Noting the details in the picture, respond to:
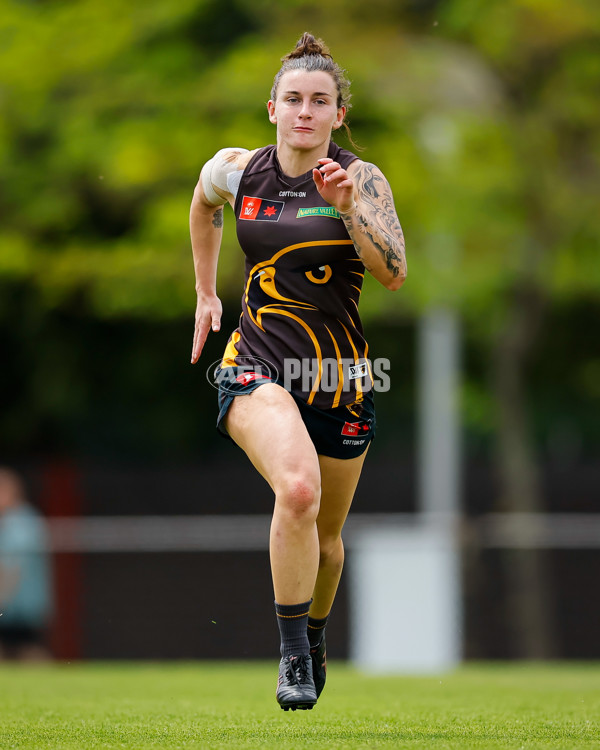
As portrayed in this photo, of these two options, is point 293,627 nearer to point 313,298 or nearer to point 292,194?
point 313,298

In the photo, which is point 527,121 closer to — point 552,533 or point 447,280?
point 447,280

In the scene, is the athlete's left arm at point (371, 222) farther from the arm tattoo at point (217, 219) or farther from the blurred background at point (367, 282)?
the blurred background at point (367, 282)

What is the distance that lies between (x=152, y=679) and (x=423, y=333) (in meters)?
7.98

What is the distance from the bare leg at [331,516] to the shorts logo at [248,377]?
45cm

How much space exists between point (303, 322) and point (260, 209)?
52 cm

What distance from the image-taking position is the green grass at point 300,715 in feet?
15.9

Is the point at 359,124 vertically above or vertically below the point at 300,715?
above

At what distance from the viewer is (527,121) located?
1545cm

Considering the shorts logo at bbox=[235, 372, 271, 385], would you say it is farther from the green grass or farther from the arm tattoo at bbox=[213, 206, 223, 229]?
the green grass

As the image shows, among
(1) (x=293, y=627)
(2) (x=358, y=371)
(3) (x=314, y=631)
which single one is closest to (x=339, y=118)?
(2) (x=358, y=371)

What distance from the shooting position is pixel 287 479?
5.07 m

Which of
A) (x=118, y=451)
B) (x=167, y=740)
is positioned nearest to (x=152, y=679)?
(x=167, y=740)

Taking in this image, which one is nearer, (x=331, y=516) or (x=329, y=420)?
(x=329, y=420)

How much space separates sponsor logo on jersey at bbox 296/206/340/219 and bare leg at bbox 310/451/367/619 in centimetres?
103
